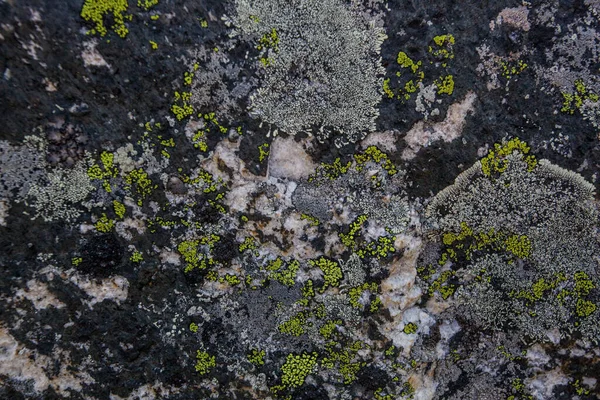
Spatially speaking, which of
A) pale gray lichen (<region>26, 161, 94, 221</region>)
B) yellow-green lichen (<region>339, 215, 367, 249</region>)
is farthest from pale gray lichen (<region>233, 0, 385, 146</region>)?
pale gray lichen (<region>26, 161, 94, 221</region>)

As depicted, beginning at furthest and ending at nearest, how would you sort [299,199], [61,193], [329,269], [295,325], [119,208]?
1. [295,325]
2. [329,269]
3. [299,199]
4. [119,208]
5. [61,193]

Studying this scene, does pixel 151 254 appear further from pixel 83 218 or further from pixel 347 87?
pixel 347 87

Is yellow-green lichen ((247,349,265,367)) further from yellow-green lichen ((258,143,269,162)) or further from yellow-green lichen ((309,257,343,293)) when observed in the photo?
yellow-green lichen ((258,143,269,162))

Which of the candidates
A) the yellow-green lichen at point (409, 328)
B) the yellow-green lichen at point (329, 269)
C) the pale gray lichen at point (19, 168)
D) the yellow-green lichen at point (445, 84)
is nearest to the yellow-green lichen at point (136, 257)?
the pale gray lichen at point (19, 168)

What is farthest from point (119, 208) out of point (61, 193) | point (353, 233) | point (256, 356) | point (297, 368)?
point (297, 368)

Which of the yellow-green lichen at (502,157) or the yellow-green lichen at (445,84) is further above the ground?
the yellow-green lichen at (445,84)

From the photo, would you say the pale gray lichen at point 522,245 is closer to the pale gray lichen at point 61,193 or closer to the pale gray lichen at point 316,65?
the pale gray lichen at point 316,65

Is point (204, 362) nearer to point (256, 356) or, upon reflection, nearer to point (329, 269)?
point (256, 356)
